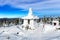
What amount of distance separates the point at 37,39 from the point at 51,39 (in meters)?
0.20

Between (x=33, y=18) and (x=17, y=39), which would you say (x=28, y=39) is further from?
(x=33, y=18)

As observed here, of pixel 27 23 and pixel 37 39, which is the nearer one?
pixel 37 39

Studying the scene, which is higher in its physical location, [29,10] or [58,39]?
[29,10]

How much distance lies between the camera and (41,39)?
75.0 inches

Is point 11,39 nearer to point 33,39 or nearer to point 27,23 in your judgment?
point 33,39

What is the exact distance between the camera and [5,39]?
182 centimetres

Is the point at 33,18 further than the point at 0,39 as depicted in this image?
Yes

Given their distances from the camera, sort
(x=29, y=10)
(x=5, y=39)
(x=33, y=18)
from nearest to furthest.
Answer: (x=5, y=39) < (x=33, y=18) < (x=29, y=10)

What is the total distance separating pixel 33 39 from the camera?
6.29ft

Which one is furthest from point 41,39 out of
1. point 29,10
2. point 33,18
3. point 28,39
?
point 29,10

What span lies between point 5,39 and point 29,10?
4432mm

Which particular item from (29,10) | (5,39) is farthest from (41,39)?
(29,10)

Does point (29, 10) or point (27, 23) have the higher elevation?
point (29, 10)

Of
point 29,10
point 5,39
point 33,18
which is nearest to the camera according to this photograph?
point 5,39
